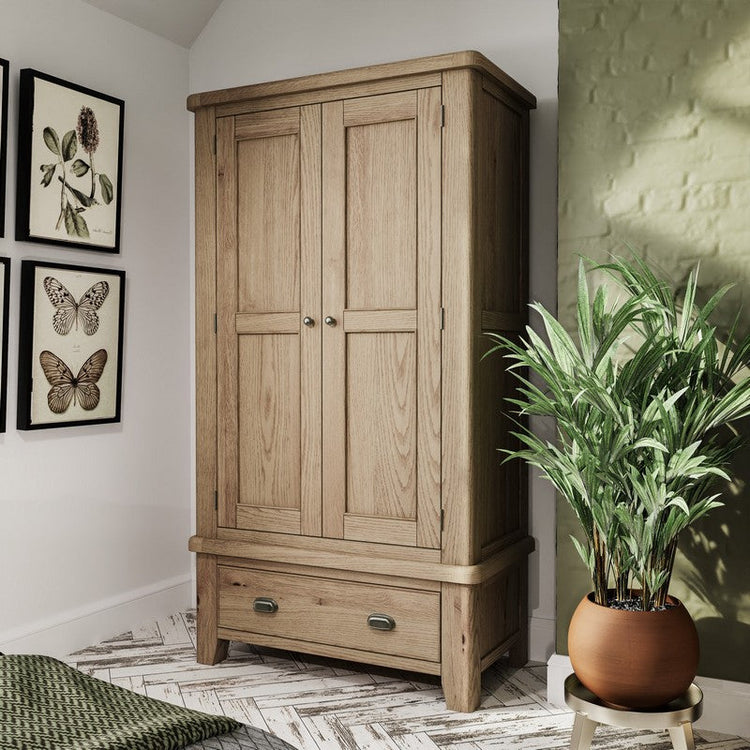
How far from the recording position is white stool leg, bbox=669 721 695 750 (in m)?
2.11

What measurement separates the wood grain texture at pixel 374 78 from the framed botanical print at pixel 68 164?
1.44 feet

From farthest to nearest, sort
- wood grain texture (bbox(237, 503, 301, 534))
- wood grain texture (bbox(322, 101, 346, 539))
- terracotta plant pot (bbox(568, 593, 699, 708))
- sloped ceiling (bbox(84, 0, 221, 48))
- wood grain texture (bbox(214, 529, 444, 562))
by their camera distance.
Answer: sloped ceiling (bbox(84, 0, 221, 48))
wood grain texture (bbox(237, 503, 301, 534))
wood grain texture (bbox(322, 101, 346, 539))
wood grain texture (bbox(214, 529, 444, 562))
terracotta plant pot (bbox(568, 593, 699, 708))

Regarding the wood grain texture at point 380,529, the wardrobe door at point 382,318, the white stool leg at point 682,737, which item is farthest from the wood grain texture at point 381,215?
the white stool leg at point 682,737

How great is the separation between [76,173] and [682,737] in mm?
2695

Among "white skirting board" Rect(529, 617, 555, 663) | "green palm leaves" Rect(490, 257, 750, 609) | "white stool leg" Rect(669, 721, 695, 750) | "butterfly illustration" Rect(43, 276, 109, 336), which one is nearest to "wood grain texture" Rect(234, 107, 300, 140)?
"butterfly illustration" Rect(43, 276, 109, 336)

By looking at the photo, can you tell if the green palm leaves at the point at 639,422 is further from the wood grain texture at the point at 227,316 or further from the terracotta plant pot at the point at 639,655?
the wood grain texture at the point at 227,316

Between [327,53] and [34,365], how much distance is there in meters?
1.70

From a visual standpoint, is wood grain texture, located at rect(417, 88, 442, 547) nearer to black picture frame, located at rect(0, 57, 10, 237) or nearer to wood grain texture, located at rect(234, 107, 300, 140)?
wood grain texture, located at rect(234, 107, 300, 140)

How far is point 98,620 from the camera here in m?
3.24

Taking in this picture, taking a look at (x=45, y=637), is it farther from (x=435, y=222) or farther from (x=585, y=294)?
(x=585, y=294)

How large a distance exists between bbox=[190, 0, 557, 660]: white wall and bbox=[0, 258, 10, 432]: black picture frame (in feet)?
4.49

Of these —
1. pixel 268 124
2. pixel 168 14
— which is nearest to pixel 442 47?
pixel 268 124

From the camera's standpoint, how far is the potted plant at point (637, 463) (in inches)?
81.9

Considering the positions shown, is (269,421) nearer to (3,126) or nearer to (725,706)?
(3,126)
